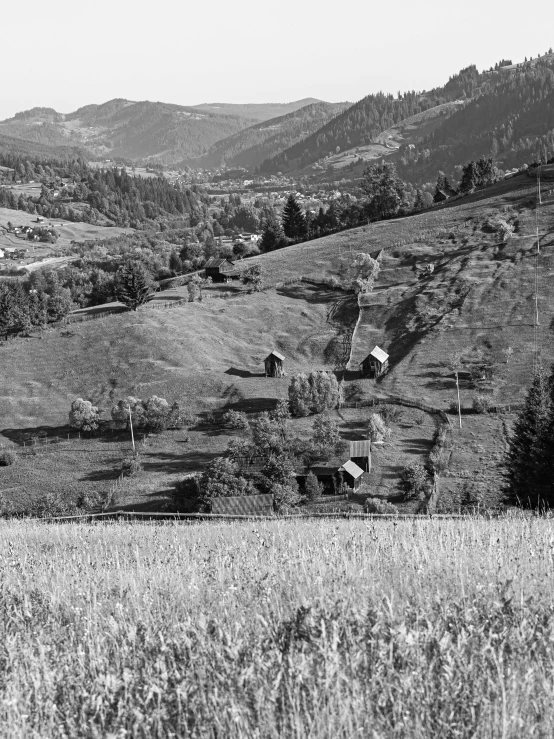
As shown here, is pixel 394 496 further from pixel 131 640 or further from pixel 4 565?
pixel 131 640

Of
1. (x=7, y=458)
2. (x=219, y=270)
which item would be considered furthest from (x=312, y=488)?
(x=219, y=270)

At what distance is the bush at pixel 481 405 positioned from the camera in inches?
2525

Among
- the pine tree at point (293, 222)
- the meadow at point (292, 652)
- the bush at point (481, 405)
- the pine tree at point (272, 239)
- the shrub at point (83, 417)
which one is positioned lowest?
the bush at point (481, 405)

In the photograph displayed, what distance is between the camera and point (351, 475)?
5303cm

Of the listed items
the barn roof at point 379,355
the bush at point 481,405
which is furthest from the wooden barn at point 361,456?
the barn roof at point 379,355

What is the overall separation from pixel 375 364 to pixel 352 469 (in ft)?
79.3

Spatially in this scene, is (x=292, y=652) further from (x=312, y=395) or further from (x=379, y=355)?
(x=379, y=355)

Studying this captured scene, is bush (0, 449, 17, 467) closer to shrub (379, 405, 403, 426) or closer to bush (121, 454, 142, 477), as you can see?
bush (121, 454, 142, 477)

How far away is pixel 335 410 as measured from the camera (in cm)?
6888

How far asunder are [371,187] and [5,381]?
265 feet

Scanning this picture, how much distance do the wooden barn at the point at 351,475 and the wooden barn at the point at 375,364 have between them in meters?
23.3

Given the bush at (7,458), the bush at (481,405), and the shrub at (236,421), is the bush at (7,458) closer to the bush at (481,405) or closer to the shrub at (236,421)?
the shrub at (236,421)

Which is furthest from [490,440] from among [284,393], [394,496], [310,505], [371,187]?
[371,187]

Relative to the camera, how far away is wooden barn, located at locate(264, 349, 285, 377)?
78.7 meters
